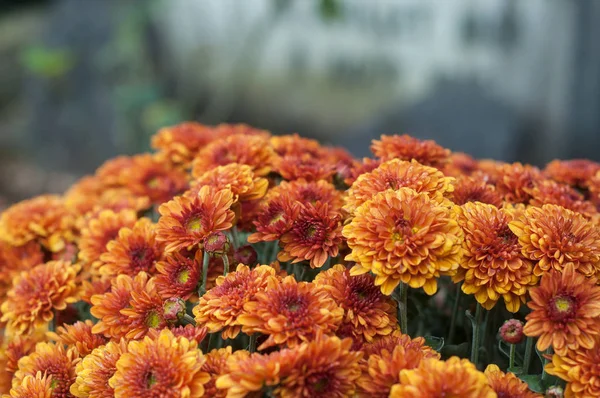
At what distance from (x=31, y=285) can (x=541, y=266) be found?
0.88 metres

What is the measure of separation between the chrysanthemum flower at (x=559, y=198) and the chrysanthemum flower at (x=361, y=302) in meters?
0.36

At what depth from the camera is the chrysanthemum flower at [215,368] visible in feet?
2.98

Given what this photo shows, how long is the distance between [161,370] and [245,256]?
0.94 ft

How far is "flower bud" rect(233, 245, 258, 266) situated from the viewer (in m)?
1.14

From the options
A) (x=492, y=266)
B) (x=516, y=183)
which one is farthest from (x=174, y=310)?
(x=516, y=183)

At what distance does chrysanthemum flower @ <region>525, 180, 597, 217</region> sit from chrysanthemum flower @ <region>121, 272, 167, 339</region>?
68 centimetres

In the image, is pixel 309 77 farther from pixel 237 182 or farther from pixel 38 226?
pixel 237 182

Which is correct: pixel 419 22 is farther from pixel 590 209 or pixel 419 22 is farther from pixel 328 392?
pixel 328 392

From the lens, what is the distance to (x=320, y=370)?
85 cm

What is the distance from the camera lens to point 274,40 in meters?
4.75

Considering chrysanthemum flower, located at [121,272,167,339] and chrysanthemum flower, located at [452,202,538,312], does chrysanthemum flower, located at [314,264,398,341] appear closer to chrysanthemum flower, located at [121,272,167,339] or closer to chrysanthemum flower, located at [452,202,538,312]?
chrysanthemum flower, located at [452,202,538,312]

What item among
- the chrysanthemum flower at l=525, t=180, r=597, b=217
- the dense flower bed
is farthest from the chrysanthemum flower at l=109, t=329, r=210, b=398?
the chrysanthemum flower at l=525, t=180, r=597, b=217

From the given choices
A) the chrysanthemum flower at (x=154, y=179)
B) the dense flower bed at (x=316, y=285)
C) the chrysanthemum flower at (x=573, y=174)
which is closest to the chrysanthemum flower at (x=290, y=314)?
the dense flower bed at (x=316, y=285)

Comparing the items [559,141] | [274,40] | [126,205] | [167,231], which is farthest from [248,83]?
[167,231]
